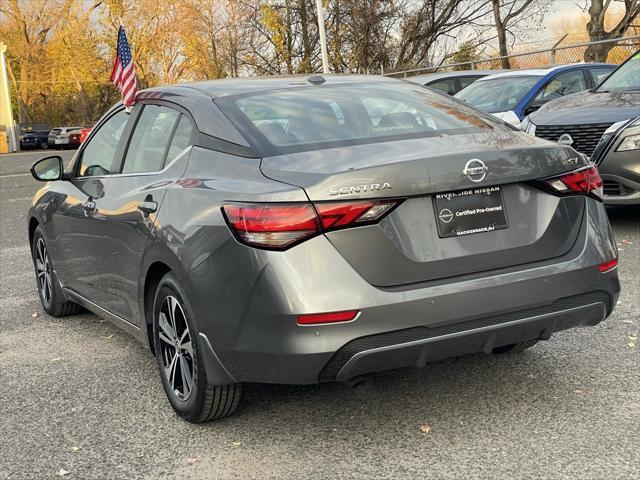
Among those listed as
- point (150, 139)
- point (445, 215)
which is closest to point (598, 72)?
point (150, 139)

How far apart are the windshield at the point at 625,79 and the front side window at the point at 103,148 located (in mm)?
5894

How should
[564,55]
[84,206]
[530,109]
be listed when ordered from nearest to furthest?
[84,206]
[530,109]
[564,55]

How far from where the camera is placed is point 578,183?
3.70 metres

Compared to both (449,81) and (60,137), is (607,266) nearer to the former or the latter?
(449,81)

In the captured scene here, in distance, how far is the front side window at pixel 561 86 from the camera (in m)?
11.9

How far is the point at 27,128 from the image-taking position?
5841cm

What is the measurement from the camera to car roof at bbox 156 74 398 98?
14.3 ft

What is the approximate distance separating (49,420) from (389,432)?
169 centimetres

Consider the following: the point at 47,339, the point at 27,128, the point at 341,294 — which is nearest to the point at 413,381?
the point at 341,294

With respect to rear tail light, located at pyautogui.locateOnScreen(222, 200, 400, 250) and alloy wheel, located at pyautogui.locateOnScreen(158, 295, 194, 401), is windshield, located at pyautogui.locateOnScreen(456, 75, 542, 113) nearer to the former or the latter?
alloy wheel, located at pyautogui.locateOnScreen(158, 295, 194, 401)

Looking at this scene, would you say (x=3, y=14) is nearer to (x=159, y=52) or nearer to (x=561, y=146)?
(x=159, y=52)

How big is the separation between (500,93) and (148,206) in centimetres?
895

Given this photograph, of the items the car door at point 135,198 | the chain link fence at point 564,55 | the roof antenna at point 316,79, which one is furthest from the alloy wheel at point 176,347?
the chain link fence at point 564,55

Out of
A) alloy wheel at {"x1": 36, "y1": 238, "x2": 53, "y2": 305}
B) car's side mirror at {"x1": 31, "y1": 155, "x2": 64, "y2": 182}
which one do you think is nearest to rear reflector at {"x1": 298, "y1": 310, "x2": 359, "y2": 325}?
car's side mirror at {"x1": 31, "y1": 155, "x2": 64, "y2": 182}
